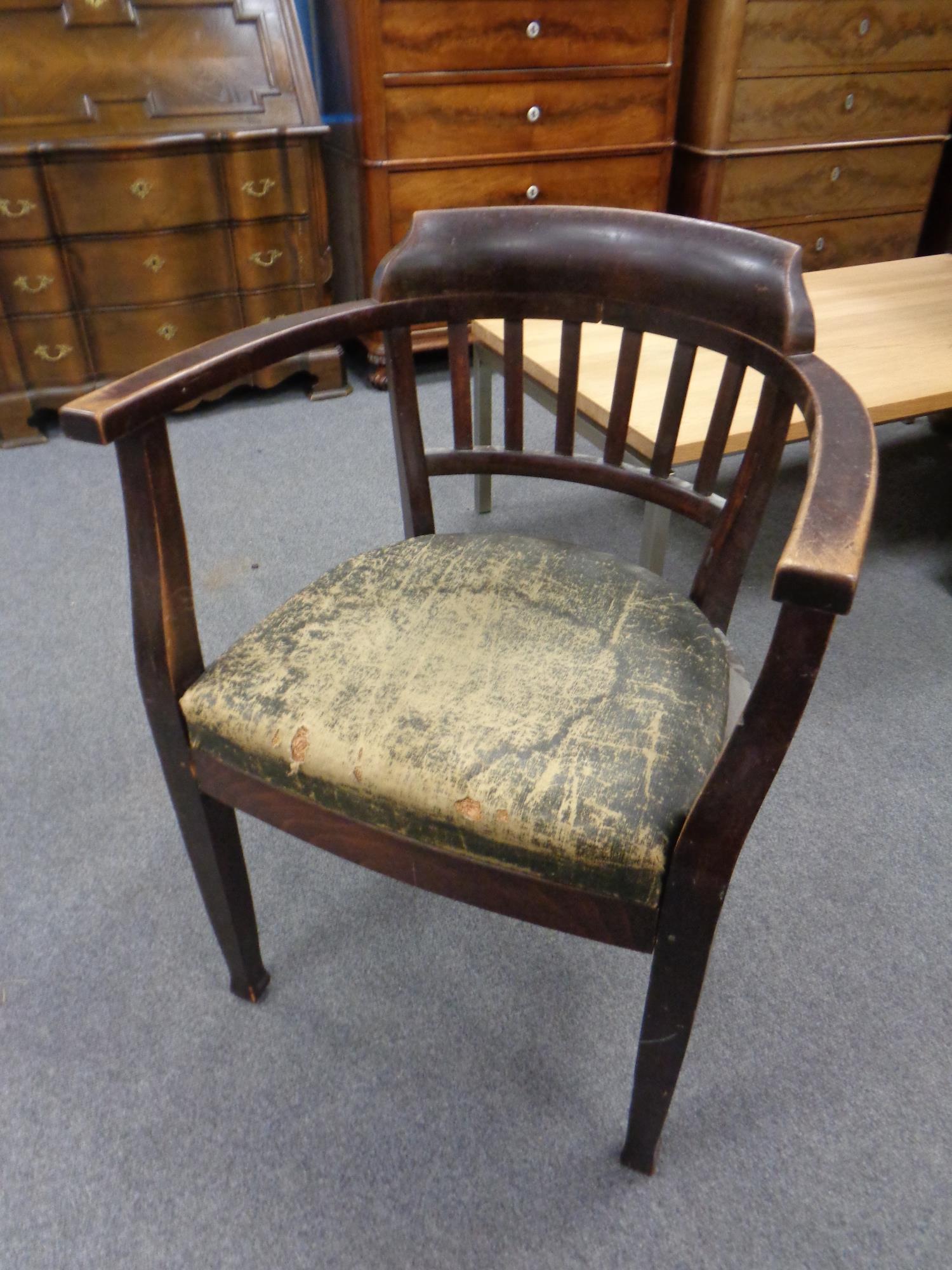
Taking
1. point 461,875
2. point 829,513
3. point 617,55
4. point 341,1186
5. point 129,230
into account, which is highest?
point 617,55

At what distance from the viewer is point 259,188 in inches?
92.0

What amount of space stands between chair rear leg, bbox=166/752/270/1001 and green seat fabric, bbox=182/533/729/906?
0.32ft

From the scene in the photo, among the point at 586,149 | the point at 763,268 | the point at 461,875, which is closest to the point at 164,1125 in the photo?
the point at 461,875

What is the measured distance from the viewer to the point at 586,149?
260 centimetres

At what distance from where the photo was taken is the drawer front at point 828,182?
9.34 feet

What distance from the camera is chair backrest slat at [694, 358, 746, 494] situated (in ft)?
3.04

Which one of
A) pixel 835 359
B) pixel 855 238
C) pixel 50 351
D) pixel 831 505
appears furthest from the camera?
pixel 855 238

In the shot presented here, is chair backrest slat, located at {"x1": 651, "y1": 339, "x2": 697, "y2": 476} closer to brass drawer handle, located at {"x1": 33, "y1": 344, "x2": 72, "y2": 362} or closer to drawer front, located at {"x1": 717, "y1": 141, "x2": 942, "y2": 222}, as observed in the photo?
brass drawer handle, located at {"x1": 33, "y1": 344, "x2": 72, "y2": 362}

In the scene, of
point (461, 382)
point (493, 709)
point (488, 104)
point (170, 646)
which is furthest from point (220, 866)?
point (488, 104)

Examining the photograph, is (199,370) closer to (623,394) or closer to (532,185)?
(623,394)

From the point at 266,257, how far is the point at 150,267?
30 cm

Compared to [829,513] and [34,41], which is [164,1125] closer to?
[829,513]

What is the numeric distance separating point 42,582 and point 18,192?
38.5 inches

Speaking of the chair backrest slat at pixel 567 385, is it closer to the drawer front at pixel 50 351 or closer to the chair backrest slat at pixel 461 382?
the chair backrest slat at pixel 461 382
